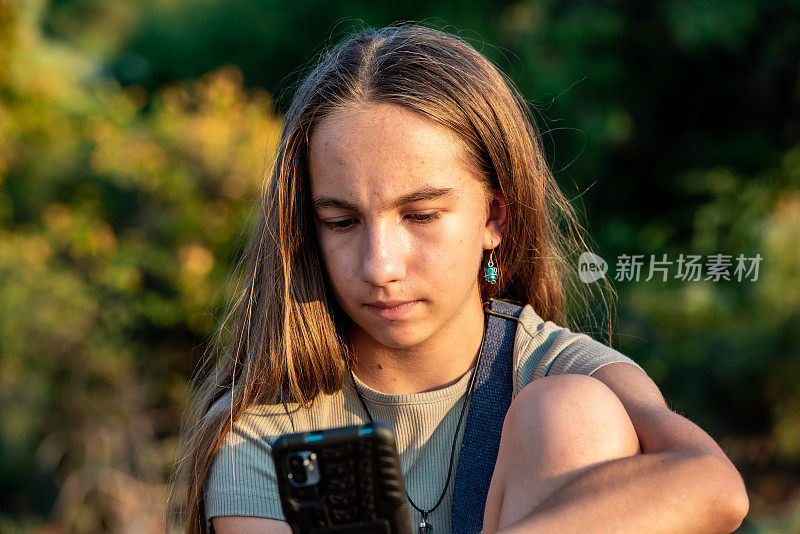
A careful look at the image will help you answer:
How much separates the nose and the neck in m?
0.32

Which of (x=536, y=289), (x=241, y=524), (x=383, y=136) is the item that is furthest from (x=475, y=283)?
(x=241, y=524)

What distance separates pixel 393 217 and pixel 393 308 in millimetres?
210

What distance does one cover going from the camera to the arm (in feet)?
4.98

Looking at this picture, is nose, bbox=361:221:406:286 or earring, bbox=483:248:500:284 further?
earring, bbox=483:248:500:284

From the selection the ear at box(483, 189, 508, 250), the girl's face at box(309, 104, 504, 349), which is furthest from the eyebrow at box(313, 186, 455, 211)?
the ear at box(483, 189, 508, 250)

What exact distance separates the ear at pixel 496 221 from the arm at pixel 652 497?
74 centimetres

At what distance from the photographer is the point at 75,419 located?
16.2ft

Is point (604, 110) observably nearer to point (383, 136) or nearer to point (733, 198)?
point (733, 198)

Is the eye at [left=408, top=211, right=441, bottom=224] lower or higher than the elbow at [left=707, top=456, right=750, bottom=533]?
higher

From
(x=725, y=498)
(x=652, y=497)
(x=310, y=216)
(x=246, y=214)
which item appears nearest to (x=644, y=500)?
(x=652, y=497)

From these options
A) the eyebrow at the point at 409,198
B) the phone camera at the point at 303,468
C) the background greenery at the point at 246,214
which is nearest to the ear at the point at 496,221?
the eyebrow at the point at 409,198

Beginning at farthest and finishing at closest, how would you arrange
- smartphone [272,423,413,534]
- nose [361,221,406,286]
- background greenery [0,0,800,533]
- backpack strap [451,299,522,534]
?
background greenery [0,0,800,533], backpack strap [451,299,522,534], nose [361,221,406,286], smartphone [272,423,413,534]

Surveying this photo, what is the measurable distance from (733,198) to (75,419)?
4.65m

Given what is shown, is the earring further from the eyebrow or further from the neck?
the eyebrow
